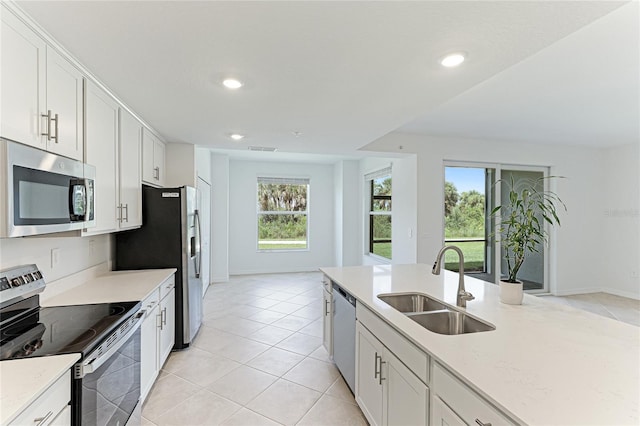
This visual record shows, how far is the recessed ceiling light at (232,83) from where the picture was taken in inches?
82.2

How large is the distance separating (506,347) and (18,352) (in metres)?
2.11

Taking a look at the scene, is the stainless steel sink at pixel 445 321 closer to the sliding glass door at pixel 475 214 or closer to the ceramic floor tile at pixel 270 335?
the ceramic floor tile at pixel 270 335

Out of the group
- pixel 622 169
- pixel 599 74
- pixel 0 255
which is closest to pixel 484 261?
pixel 622 169

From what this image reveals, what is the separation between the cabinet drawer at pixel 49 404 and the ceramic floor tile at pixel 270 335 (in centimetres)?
227

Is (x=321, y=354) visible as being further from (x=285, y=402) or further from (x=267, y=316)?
(x=267, y=316)

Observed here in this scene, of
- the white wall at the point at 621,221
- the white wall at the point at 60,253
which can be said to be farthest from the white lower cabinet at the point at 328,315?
the white wall at the point at 621,221

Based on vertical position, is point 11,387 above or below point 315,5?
below

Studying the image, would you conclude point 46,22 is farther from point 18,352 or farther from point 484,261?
point 484,261

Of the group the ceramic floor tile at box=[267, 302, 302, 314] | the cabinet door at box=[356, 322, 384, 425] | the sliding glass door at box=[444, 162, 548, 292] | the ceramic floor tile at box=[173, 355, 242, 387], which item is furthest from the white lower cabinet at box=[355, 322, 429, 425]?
the sliding glass door at box=[444, 162, 548, 292]

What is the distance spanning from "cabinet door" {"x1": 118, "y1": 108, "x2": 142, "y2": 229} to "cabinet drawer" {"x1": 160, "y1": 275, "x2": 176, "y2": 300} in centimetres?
60

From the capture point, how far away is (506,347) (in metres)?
1.31

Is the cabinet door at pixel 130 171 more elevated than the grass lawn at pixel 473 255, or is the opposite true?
the cabinet door at pixel 130 171

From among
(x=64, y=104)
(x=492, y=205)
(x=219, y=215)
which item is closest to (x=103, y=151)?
(x=64, y=104)

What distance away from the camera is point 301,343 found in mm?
3369
